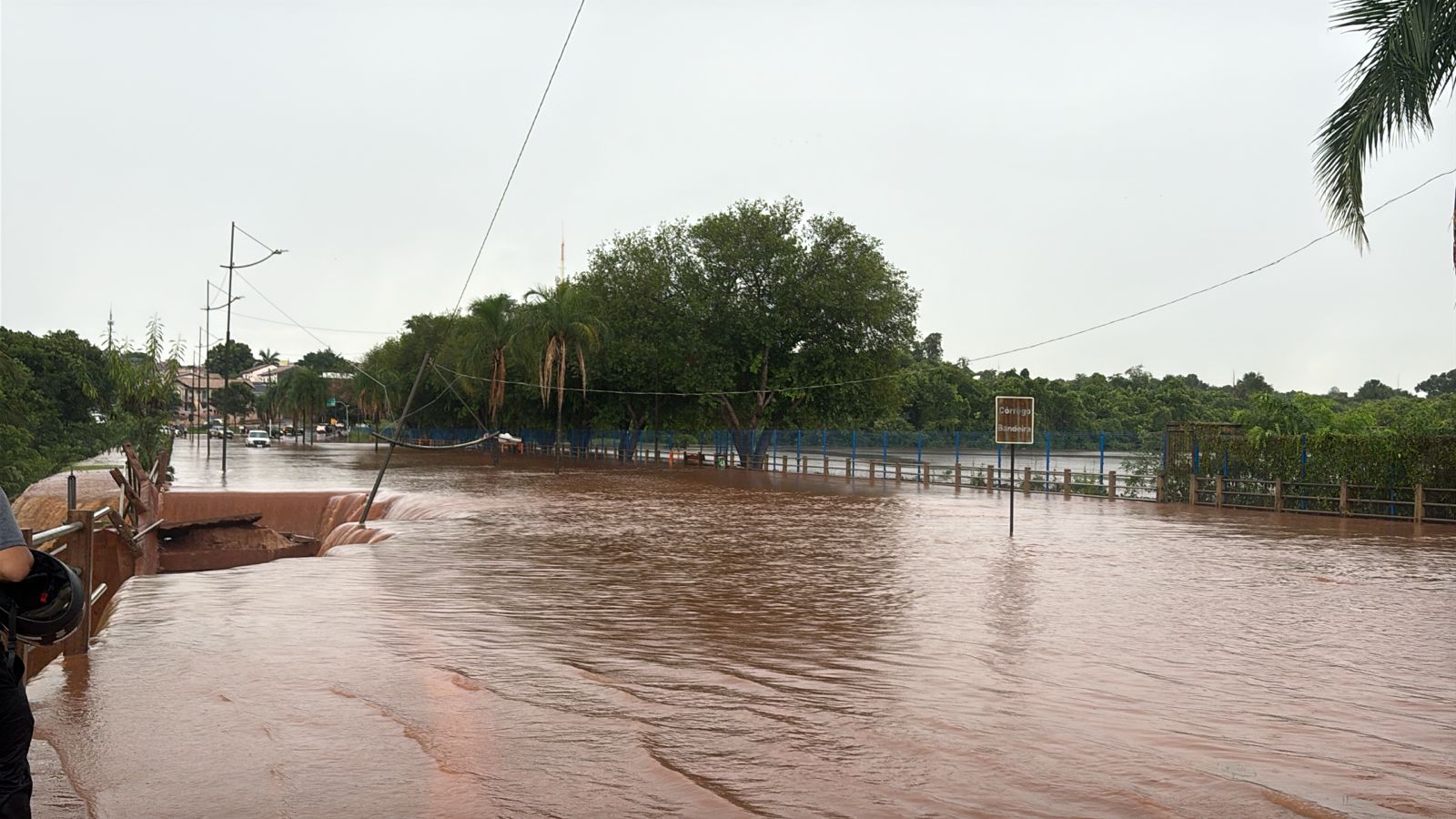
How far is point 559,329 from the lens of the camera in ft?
182

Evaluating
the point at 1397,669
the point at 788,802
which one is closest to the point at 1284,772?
the point at 788,802

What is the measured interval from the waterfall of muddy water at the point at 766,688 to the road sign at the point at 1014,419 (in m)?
3.98

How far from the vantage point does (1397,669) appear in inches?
369

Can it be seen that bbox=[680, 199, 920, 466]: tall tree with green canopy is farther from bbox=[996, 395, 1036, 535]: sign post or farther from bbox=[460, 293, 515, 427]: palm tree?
bbox=[996, 395, 1036, 535]: sign post

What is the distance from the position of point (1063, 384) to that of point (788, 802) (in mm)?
103257

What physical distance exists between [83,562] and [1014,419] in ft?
53.8

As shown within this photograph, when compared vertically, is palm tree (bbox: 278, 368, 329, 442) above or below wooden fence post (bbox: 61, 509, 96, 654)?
above

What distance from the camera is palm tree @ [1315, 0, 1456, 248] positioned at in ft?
54.9

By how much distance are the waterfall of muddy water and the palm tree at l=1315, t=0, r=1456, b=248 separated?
5.85 meters

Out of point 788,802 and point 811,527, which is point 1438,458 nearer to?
point 811,527

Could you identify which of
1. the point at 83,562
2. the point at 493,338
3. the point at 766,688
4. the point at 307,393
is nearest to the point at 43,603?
the point at 83,562

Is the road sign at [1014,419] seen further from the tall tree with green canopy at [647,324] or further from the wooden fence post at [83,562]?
the tall tree with green canopy at [647,324]

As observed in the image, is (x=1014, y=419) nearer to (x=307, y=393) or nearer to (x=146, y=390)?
(x=146, y=390)

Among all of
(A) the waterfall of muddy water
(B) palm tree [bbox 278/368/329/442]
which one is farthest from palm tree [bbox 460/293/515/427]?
(B) palm tree [bbox 278/368/329/442]
